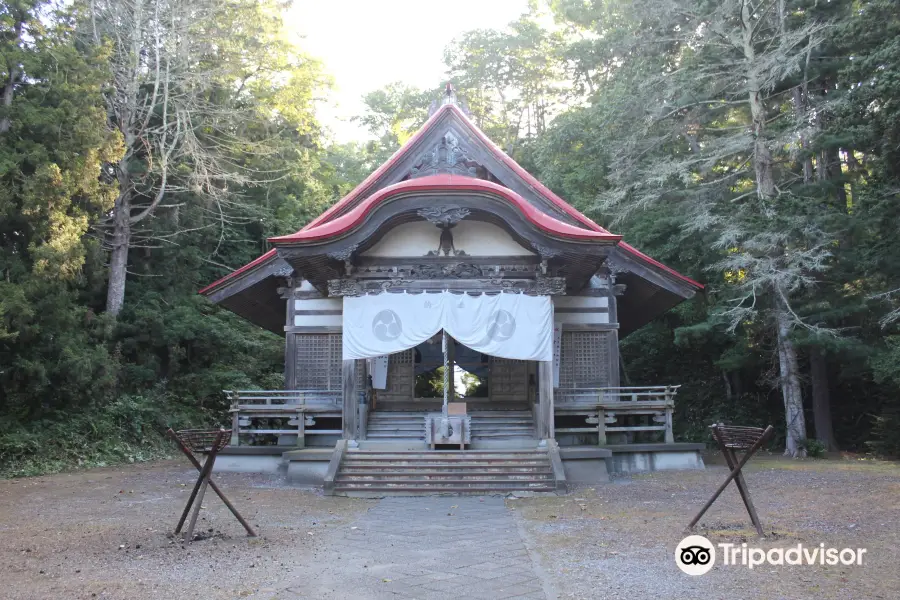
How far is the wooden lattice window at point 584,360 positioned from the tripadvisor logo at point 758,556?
8.46 meters

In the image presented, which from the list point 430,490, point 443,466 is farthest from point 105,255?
point 430,490

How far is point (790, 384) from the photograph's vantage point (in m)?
17.4

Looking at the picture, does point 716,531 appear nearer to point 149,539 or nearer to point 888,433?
point 149,539

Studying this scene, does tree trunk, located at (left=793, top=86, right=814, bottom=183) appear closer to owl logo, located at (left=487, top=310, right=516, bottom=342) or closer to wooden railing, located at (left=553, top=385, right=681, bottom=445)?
wooden railing, located at (left=553, top=385, right=681, bottom=445)

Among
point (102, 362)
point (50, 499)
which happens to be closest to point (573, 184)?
point (102, 362)

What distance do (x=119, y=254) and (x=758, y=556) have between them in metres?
19.6

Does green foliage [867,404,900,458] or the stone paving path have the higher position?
green foliage [867,404,900,458]

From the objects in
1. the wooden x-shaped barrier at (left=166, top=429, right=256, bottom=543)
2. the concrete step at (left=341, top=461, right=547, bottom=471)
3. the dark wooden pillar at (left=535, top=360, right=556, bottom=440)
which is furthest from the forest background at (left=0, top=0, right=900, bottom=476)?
the wooden x-shaped barrier at (left=166, top=429, right=256, bottom=543)

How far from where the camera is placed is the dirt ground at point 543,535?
18.6ft

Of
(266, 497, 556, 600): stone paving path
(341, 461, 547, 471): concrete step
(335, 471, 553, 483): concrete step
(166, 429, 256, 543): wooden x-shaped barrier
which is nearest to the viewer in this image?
(266, 497, 556, 600): stone paving path

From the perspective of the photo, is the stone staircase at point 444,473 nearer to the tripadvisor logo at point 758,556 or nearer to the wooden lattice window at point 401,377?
the wooden lattice window at point 401,377

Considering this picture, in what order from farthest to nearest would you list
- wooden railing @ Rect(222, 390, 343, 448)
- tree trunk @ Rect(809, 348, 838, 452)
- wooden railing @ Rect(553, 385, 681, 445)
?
tree trunk @ Rect(809, 348, 838, 452), wooden railing @ Rect(222, 390, 343, 448), wooden railing @ Rect(553, 385, 681, 445)

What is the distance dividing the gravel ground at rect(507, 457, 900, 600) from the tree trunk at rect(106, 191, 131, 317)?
49.8 feet

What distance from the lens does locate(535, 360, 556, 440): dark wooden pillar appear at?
13.0m
